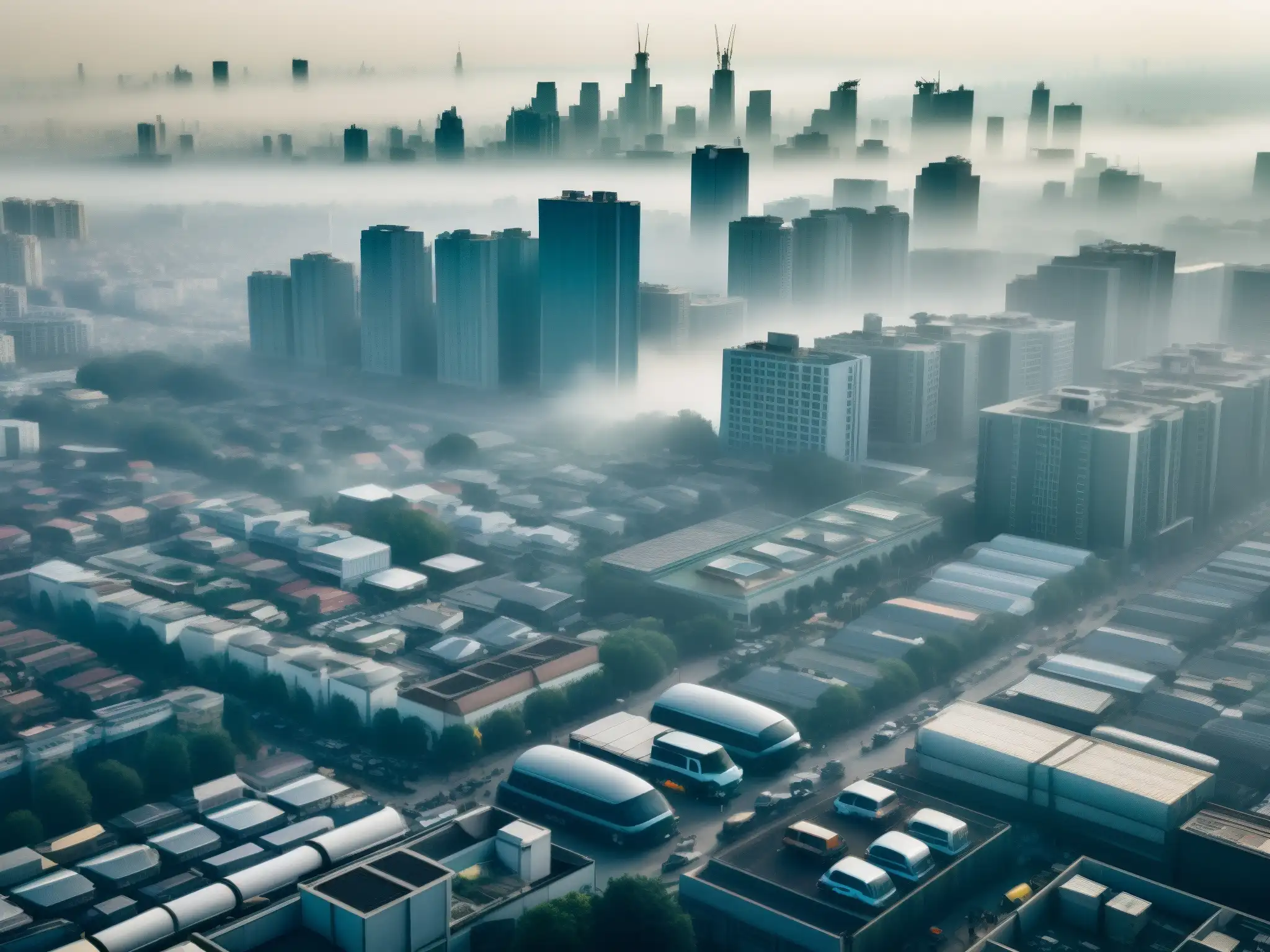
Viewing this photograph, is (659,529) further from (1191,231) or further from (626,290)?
(1191,231)

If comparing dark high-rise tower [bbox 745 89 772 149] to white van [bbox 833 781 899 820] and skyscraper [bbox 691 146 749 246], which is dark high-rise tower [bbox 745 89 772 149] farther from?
white van [bbox 833 781 899 820]

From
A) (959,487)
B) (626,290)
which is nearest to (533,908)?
(959,487)

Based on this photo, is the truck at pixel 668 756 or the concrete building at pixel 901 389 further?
the concrete building at pixel 901 389

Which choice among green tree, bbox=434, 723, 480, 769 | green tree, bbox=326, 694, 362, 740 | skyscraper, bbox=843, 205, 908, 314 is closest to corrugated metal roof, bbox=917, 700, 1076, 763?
green tree, bbox=434, 723, 480, 769

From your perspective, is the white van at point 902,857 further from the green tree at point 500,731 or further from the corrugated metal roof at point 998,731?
the green tree at point 500,731

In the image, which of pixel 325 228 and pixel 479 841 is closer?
pixel 479 841

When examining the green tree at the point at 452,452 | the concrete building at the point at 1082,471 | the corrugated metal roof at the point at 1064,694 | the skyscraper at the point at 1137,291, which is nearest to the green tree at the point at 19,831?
the corrugated metal roof at the point at 1064,694
